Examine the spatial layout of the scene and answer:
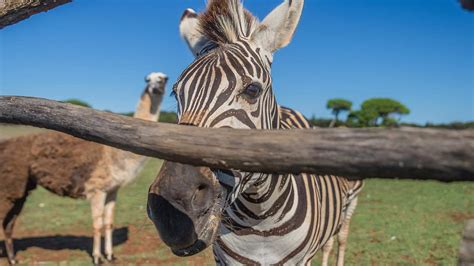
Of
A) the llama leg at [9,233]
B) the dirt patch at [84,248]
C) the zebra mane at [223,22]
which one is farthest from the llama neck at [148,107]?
the zebra mane at [223,22]

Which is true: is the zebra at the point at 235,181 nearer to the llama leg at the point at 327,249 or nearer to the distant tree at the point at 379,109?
the llama leg at the point at 327,249

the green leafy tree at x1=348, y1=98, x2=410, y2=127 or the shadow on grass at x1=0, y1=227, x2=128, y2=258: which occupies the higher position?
the green leafy tree at x1=348, y1=98, x2=410, y2=127

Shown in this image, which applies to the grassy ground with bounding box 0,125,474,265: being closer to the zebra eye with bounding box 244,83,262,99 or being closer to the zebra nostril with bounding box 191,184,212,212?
the zebra eye with bounding box 244,83,262,99

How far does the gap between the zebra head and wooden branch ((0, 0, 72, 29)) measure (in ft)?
3.06

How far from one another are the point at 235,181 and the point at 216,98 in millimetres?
426

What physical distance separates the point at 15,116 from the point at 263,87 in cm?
128

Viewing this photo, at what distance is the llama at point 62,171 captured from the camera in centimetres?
779

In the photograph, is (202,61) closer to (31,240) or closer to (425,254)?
(425,254)

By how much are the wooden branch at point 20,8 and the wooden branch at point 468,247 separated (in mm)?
2908

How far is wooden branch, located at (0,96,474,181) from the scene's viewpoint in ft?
3.85

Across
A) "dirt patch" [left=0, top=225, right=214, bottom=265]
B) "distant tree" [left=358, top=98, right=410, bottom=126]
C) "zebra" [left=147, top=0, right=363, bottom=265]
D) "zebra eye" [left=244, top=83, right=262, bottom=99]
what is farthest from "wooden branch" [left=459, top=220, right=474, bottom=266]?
"distant tree" [left=358, top=98, right=410, bottom=126]

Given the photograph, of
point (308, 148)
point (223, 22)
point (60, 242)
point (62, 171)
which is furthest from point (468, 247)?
point (60, 242)

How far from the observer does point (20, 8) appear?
3176mm

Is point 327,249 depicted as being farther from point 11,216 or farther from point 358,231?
point 11,216
